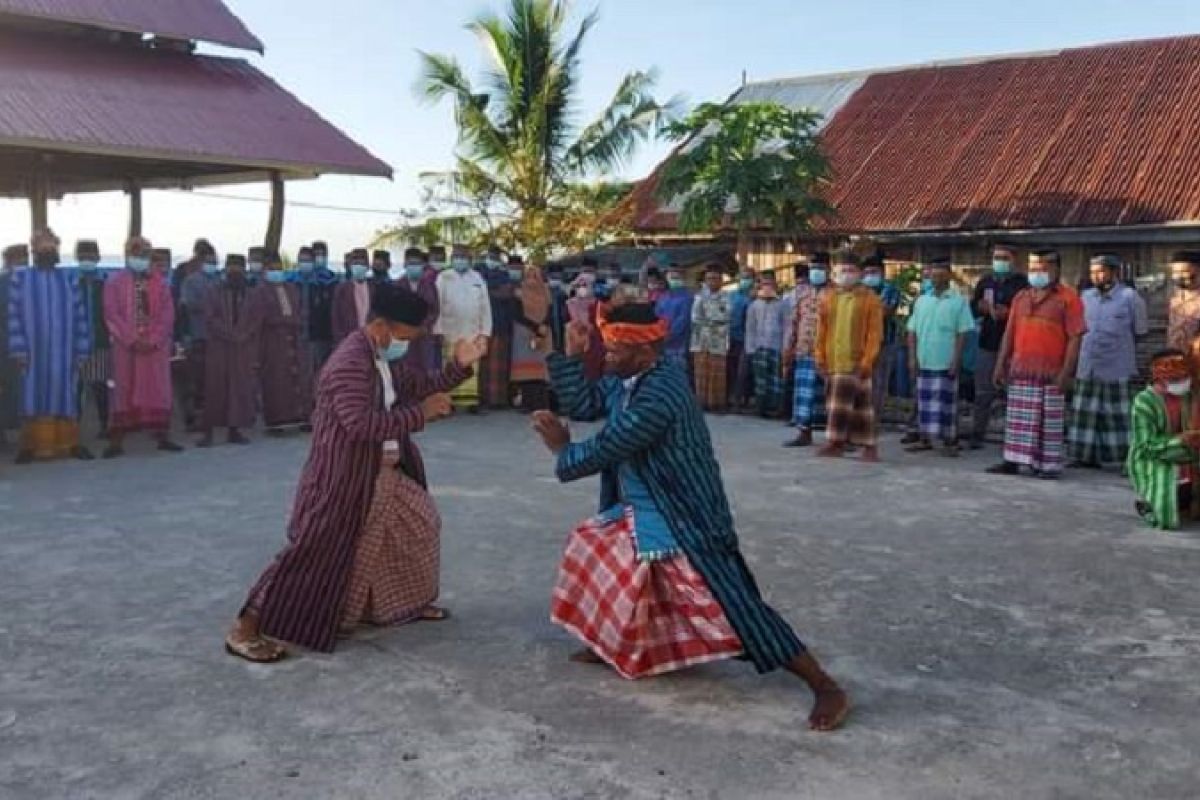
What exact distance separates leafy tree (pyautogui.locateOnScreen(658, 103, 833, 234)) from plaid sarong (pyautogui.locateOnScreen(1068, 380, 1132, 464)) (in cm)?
680

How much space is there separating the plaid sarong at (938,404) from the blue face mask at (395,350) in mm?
5892

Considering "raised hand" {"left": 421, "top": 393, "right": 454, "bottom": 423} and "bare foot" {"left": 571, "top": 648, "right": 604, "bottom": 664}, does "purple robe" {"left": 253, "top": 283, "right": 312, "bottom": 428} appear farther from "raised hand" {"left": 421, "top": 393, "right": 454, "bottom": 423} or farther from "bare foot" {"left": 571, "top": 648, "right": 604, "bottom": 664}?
"bare foot" {"left": 571, "top": 648, "right": 604, "bottom": 664}

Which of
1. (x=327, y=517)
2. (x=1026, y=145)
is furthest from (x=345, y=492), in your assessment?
(x=1026, y=145)

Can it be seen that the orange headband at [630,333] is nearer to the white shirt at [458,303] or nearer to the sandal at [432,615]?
the sandal at [432,615]

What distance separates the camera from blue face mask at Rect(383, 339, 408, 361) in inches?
179

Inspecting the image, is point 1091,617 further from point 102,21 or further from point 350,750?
point 102,21

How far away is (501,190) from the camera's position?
800 inches

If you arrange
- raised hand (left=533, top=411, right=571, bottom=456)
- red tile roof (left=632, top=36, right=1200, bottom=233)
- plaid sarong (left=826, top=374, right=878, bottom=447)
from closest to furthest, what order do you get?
raised hand (left=533, top=411, right=571, bottom=456) < plaid sarong (left=826, top=374, right=878, bottom=447) < red tile roof (left=632, top=36, right=1200, bottom=233)

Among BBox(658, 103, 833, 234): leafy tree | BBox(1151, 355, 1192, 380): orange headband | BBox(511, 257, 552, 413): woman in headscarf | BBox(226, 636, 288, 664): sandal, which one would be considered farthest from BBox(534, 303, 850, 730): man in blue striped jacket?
BBox(658, 103, 833, 234): leafy tree

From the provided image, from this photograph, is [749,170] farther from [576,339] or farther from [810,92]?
[576,339]

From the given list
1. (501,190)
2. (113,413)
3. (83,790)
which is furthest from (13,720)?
(501,190)

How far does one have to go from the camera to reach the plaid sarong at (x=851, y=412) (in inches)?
366

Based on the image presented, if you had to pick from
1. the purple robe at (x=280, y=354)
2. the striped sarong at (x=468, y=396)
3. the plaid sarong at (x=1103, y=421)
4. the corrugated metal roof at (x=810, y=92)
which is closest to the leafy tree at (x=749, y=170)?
the striped sarong at (x=468, y=396)

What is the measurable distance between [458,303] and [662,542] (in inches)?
317
